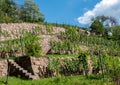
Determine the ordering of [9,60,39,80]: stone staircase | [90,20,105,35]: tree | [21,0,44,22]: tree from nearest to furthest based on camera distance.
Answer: [9,60,39,80]: stone staircase
[90,20,105,35]: tree
[21,0,44,22]: tree

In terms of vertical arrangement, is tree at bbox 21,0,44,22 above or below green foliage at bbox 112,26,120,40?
above

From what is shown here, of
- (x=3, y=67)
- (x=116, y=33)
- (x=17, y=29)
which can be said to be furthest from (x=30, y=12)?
(x=3, y=67)

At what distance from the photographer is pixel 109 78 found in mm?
34938

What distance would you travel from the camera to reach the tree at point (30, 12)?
3039 inches

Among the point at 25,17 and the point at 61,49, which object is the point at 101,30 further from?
the point at 61,49

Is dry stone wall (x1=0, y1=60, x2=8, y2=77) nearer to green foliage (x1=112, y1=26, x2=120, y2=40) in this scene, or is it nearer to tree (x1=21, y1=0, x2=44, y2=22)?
green foliage (x1=112, y1=26, x2=120, y2=40)

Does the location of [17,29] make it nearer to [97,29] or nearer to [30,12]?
[97,29]

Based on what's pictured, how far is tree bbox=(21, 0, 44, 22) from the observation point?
77.2 metres

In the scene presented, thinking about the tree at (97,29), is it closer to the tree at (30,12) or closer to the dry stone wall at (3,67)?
the tree at (30,12)

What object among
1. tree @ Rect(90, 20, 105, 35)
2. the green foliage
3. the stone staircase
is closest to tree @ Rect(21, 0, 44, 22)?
tree @ Rect(90, 20, 105, 35)

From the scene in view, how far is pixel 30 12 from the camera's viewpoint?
258ft

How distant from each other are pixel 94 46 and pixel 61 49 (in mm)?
8707

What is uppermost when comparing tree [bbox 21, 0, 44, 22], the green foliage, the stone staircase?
tree [bbox 21, 0, 44, 22]

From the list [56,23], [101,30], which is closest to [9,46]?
[56,23]
